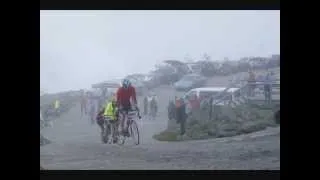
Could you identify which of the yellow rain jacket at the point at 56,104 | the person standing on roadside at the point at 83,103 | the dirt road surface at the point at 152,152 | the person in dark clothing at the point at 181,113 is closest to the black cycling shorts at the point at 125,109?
the dirt road surface at the point at 152,152

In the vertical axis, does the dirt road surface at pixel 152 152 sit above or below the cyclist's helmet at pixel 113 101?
below

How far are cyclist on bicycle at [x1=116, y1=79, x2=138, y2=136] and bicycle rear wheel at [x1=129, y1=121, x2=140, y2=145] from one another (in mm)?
98

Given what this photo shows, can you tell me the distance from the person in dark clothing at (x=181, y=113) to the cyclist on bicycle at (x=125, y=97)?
1.47 feet

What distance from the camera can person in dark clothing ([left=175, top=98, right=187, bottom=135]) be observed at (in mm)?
5209

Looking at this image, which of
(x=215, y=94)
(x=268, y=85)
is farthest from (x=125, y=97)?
(x=268, y=85)

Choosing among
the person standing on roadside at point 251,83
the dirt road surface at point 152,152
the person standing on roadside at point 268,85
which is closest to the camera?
the dirt road surface at point 152,152

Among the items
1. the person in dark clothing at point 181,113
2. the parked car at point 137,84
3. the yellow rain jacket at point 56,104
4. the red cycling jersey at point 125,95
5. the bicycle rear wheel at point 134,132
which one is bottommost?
the bicycle rear wheel at point 134,132

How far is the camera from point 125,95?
5309 mm

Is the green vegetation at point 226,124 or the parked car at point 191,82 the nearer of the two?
the green vegetation at point 226,124

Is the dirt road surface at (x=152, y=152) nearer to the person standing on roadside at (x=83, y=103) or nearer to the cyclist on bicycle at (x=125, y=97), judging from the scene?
the person standing on roadside at (x=83, y=103)

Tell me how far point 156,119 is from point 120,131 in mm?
404

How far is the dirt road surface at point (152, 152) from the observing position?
5.04 meters
